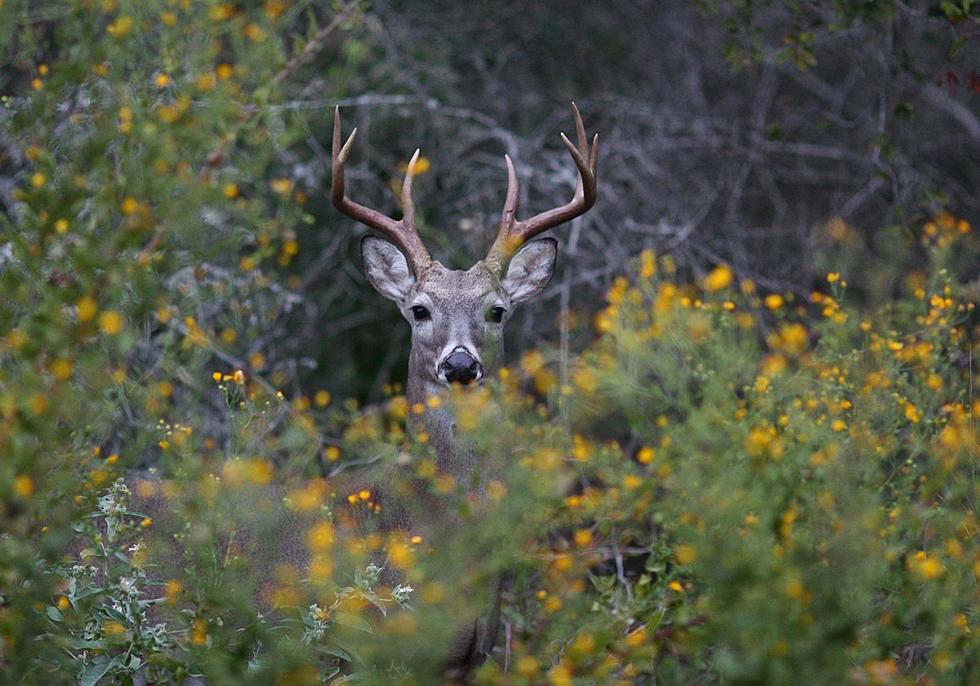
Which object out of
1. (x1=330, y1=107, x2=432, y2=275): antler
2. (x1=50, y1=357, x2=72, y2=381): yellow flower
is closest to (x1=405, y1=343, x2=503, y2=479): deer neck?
(x1=330, y1=107, x2=432, y2=275): antler

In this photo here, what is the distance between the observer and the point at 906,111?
20.9ft

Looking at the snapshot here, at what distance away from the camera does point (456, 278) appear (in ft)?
17.8

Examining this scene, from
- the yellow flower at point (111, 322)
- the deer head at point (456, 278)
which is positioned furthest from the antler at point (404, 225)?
the yellow flower at point (111, 322)

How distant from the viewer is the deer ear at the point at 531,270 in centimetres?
587

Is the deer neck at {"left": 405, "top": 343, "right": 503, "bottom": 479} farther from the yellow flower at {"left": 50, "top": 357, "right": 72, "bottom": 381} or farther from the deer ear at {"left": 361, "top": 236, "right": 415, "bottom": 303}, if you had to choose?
the yellow flower at {"left": 50, "top": 357, "right": 72, "bottom": 381}

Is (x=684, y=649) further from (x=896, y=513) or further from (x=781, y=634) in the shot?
(x=896, y=513)

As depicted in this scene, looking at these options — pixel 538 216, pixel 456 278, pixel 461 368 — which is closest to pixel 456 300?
pixel 456 278

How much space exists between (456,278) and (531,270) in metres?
0.62

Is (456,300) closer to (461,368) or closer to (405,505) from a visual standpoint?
(461,368)

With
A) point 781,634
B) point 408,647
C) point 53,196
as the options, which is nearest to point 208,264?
point 53,196

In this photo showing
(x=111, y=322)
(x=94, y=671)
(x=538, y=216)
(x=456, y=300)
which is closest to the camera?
(x=111, y=322)

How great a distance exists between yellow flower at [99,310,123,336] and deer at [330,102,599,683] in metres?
1.83

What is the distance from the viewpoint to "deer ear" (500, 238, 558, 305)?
19.3 feet

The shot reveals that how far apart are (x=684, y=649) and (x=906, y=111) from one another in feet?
13.4
